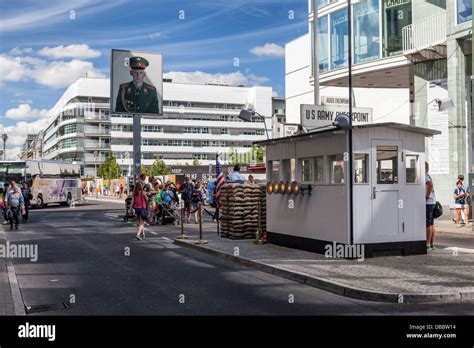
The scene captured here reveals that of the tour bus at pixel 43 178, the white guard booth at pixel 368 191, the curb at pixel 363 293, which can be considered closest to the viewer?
the curb at pixel 363 293

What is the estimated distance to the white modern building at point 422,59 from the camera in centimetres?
2406

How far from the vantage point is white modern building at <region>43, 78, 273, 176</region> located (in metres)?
110

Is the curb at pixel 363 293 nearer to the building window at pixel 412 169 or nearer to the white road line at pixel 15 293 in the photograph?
the building window at pixel 412 169

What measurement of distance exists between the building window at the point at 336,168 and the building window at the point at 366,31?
61.0 feet

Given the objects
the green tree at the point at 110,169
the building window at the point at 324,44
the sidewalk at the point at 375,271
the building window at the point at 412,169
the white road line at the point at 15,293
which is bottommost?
the white road line at the point at 15,293

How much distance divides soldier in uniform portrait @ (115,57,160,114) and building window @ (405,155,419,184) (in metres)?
18.9

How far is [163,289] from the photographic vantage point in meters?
9.21

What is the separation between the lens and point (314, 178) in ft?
43.0

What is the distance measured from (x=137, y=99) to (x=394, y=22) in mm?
13630

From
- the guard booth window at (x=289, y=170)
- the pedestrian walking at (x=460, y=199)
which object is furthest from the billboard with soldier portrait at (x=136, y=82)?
the guard booth window at (x=289, y=170)

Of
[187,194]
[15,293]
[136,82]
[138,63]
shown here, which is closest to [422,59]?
[187,194]

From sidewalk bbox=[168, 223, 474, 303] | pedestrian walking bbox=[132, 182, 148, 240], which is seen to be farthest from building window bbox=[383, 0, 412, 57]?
sidewalk bbox=[168, 223, 474, 303]

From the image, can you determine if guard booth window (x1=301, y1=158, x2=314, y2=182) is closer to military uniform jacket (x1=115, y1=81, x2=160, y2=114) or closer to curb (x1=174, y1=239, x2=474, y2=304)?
curb (x1=174, y1=239, x2=474, y2=304)
